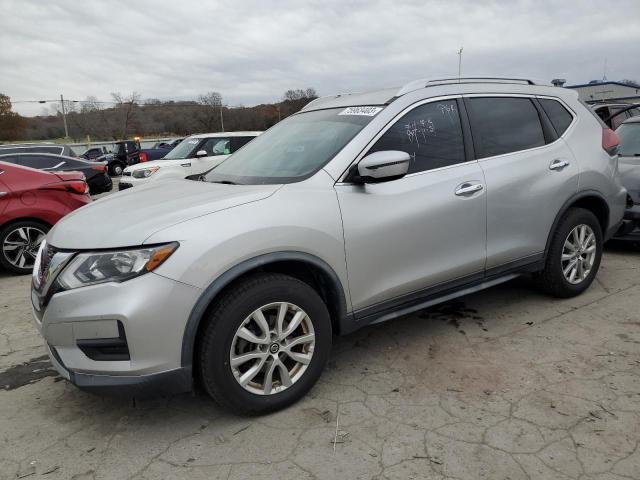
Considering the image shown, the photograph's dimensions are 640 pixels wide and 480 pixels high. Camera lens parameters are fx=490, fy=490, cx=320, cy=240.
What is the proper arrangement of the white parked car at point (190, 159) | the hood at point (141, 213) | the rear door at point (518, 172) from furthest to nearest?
1. the white parked car at point (190, 159)
2. the rear door at point (518, 172)
3. the hood at point (141, 213)

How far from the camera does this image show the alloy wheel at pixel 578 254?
155 inches

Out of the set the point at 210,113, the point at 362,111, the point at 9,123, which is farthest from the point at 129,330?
the point at 9,123

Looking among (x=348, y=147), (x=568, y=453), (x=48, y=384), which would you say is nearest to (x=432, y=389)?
(x=568, y=453)

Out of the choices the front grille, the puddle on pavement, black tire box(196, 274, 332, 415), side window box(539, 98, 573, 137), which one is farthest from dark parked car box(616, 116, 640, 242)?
the puddle on pavement

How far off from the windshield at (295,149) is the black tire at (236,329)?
2.20 ft

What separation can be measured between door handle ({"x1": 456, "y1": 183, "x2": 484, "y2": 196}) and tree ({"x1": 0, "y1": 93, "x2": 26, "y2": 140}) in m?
74.2

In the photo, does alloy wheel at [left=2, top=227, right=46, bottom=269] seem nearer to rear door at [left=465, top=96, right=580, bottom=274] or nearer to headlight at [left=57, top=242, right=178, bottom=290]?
headlight at [left=57, top=242, right=178, bottom=290]

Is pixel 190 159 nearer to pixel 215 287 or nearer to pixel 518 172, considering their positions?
pixel 518 172

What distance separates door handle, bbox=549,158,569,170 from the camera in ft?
12.2

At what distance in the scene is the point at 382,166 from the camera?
2.70m

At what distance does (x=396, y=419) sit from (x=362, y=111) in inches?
74.1

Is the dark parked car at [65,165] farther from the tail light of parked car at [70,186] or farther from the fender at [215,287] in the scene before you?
the fender at [215,287]

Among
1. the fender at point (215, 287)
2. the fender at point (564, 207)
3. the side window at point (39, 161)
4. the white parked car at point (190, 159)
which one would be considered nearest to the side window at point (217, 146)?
the white parked car at point (190, 159)

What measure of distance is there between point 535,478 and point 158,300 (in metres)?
1.82
